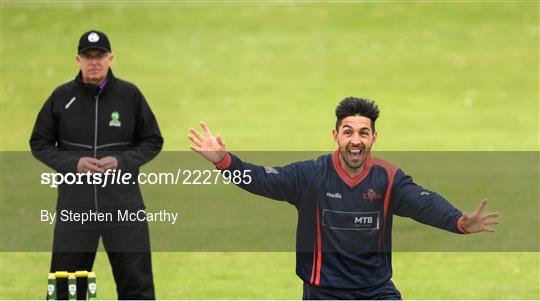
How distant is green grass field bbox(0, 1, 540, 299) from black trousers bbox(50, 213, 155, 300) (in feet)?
Result: 20.7

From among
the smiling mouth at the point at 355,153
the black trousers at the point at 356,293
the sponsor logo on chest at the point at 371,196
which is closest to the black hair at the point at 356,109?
the smiling mouth at the point at 355,153

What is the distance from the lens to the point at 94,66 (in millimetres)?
12023

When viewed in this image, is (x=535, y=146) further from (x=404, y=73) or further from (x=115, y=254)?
(x=115, y=254)

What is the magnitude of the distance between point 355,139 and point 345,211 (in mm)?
543

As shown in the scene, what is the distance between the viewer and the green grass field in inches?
1163

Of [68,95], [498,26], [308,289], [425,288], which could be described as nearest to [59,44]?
[498,26]

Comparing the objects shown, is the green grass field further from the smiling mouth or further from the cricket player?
the smiling mouth

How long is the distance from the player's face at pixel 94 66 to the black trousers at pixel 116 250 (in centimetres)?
128

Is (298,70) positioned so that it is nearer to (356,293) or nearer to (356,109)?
(356,109)

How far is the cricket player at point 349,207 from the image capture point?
10008mm

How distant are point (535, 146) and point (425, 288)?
524 inches

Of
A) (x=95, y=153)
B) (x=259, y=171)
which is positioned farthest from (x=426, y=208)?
(x=95, y=153)

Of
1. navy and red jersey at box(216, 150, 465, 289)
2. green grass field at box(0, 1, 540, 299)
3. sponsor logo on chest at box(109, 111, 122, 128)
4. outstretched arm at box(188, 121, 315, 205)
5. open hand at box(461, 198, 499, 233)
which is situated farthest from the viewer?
green grass field at box(0, 1, 540, 299)

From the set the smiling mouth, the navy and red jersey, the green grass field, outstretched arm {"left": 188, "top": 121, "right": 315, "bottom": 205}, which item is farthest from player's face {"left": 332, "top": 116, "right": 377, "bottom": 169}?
the green grass field
